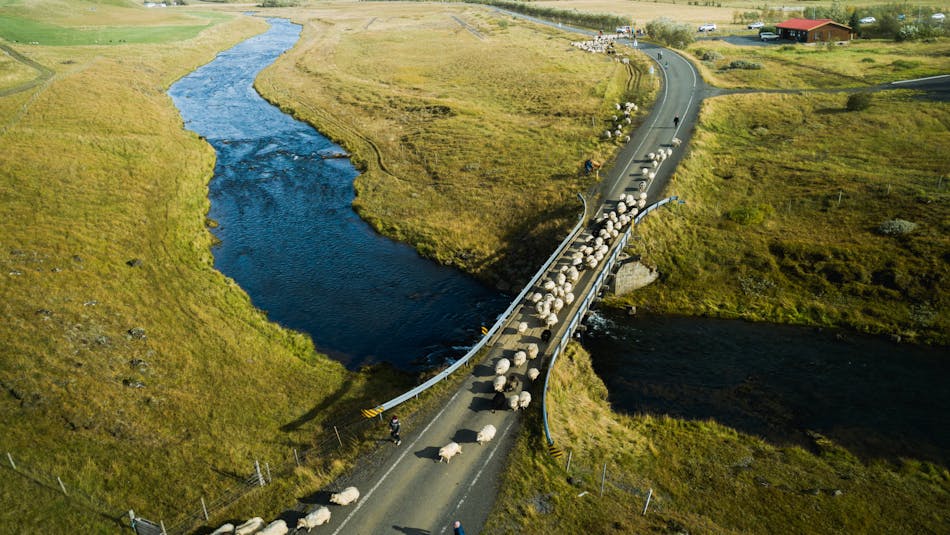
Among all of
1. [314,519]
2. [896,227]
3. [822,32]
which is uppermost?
[822,32]

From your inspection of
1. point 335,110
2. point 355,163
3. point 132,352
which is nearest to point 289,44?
point 335,110

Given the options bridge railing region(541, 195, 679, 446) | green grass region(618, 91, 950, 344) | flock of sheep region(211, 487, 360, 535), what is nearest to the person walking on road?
flock of sheep region(211, 487, 360, 535)

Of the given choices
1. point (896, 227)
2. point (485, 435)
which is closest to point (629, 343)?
point (485, 435)

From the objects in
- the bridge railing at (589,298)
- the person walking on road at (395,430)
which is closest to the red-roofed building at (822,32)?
the bridge railing at (589,298)

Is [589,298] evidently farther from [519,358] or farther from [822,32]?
[822,32]

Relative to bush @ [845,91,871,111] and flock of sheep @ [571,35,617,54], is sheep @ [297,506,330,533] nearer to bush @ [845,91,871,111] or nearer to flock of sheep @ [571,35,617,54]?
bush @ [845,91,871,111]
